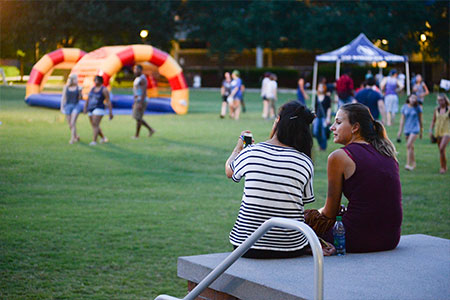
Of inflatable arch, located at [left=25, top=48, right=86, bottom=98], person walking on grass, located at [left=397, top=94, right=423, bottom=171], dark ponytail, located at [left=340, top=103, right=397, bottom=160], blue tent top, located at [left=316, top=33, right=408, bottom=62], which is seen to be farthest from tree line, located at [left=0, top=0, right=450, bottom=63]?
dark ponytail, located at [left=340, top=103, right=397, bottom=160]

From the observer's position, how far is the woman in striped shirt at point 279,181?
4.57 metres

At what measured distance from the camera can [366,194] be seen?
4965 mm

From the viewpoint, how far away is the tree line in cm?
4909

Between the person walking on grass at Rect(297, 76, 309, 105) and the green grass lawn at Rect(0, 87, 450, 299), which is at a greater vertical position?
the person walking on grass at Rect(297, 76, 309, 105)

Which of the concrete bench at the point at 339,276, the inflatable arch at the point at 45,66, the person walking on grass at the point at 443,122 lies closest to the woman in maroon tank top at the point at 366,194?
the concrete bench at the point at 339,276

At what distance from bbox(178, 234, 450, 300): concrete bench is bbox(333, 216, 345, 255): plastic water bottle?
6 centimetres

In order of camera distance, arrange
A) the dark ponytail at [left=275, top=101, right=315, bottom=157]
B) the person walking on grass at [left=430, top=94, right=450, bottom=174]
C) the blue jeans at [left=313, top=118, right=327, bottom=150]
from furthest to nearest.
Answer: the blue jeans at [left=313, top=118, right=327, bottom=150], the person walking on grass at [left=430, top=94, right=450, bottom=174], the dark ponytail at [left=275, top=101, right=315, bottom=157]

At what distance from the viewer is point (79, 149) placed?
1593cm

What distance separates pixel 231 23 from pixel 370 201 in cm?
5194

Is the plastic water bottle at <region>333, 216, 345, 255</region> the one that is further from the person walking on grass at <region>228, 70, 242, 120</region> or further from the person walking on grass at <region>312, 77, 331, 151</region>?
the person walking on grass at <region>228, 70, 242, 120</region>

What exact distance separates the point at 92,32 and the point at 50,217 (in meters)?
46.9

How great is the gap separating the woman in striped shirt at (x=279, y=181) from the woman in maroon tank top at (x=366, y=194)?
1.04 ft

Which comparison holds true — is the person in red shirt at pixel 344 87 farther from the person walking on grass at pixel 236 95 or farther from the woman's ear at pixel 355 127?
the woman's ear at pixel 355 127

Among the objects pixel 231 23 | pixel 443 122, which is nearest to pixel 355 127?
pixel 443 122
